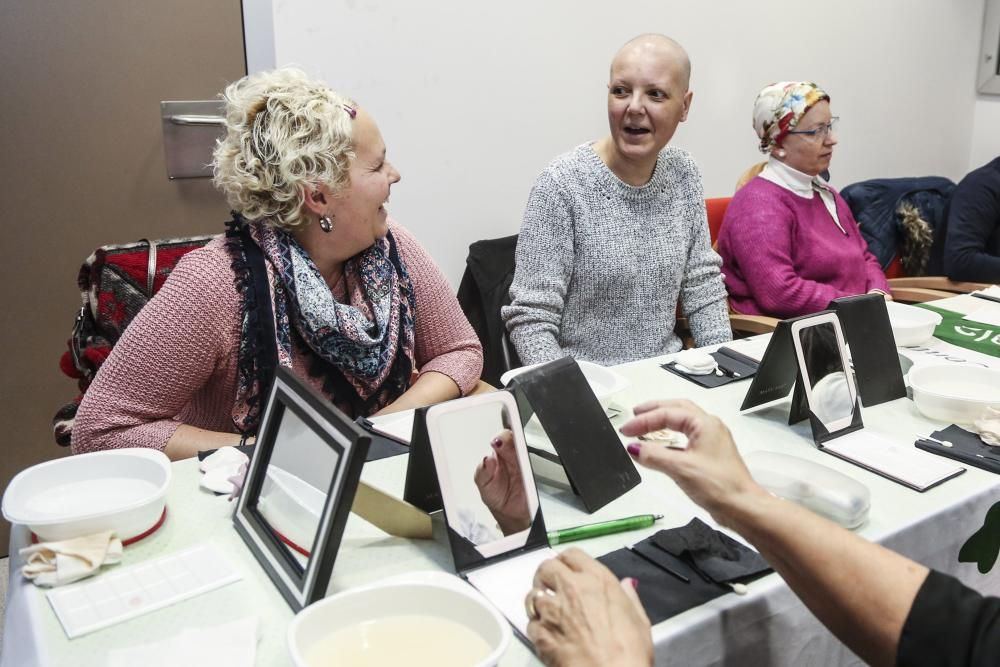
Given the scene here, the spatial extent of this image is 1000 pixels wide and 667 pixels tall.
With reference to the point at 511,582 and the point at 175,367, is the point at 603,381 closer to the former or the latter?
the point at 511,582

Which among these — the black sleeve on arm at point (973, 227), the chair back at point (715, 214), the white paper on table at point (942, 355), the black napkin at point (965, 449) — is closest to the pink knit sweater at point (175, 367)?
the black napkin at point (965, 449)

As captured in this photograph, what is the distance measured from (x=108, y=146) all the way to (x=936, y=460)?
2.22 meters

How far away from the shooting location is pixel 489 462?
104 cm

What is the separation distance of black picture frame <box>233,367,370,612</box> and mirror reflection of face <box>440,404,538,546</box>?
6.5 inches

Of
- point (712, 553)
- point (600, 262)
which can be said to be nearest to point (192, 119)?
point (600, 262)

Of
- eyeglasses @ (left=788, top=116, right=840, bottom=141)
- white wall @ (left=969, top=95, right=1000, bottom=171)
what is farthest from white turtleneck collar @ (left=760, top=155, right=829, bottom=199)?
white wall @ (left=969, top=95, right=1000, bottom=171)

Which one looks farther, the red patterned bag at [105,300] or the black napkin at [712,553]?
the red patterned bag at [105,300]

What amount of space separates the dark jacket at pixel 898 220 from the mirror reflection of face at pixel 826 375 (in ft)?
6.91

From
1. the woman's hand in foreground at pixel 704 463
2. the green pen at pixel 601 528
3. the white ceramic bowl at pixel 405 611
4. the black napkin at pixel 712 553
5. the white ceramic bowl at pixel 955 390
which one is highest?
the woman's hand in foreground at pixel 704 463

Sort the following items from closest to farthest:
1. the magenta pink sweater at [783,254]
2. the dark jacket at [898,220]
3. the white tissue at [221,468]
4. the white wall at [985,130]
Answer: the white tissue at [221,468] < the magenta pink sweater at [783,254] < the dark jacket at [898,220] < the white wall at [985,130]

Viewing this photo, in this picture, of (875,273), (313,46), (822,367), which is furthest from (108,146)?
(875,273)

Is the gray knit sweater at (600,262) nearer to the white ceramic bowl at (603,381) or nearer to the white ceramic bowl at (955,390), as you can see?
the white ceramic bowl at (603,381)

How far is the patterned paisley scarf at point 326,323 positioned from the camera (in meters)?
1.56

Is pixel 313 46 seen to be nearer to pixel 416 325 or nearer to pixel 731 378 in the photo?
pixel 416 325
